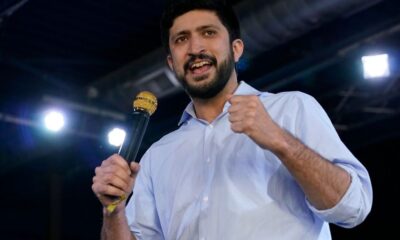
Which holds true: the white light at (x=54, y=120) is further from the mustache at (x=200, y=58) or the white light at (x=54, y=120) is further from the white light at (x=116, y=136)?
the mustache at (x=200, y=58)

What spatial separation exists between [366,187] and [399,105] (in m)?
4.70

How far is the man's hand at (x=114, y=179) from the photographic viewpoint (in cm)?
137

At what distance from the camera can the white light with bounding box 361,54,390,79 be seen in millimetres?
5000

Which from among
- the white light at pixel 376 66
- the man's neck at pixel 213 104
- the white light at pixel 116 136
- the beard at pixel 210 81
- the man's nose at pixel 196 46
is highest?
the white light at pixel 116 136

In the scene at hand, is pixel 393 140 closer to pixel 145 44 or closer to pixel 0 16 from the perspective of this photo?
pixel 145 44

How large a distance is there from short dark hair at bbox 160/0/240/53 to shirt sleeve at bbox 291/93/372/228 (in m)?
0.41

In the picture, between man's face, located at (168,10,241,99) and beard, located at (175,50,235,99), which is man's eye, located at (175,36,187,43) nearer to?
man's face, located at (168,10,241,99)

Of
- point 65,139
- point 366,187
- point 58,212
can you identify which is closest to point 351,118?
point 65,139

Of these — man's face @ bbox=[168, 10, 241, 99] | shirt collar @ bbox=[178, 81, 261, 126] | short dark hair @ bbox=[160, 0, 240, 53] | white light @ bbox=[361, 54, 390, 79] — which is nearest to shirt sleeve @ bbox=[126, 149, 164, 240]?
shirt collar @ bbox=[178, 81, 261, 126]

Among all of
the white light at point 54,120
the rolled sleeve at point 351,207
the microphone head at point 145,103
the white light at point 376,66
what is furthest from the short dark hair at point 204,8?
the white light at point 54,120

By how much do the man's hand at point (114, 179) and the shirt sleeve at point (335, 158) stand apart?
1.36ft

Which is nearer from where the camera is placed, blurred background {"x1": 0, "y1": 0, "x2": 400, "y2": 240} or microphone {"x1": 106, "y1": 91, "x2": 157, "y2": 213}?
microphone {"x1": 106, "y1": 91, "x2": 157, "y2": 213}

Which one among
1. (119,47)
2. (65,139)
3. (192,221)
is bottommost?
(192,221)

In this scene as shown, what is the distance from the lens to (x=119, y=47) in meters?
5.70
